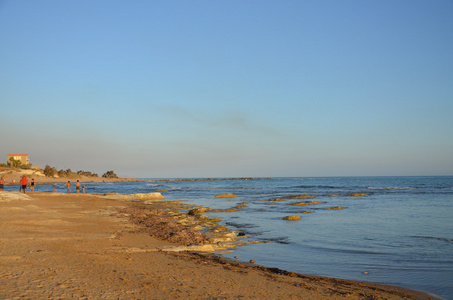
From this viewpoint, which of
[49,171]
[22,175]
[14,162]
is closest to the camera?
[22,175]

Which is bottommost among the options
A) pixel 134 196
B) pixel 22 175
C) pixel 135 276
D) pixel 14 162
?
pixel 134 196

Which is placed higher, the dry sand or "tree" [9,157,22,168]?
"tree" [9,157,22,168]

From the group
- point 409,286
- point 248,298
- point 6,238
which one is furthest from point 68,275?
point 409,286

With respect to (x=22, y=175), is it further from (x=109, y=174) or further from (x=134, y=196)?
(x=109, y=174)

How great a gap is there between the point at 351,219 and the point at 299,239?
28.6 ft

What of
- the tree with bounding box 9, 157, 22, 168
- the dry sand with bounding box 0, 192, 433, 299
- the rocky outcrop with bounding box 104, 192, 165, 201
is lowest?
the rocky outcrop with bounding box 104, 192, 165, 201

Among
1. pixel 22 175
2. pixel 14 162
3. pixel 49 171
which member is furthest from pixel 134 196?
pixel 14 162

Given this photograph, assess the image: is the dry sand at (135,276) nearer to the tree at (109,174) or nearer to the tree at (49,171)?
the tree at (49,171)

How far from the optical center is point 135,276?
8.16 meters

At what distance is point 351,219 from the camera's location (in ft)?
75.8

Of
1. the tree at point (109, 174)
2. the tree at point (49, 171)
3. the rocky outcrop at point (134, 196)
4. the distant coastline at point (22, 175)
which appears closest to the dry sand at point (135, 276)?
the rocky outcrop at point (134, 196)

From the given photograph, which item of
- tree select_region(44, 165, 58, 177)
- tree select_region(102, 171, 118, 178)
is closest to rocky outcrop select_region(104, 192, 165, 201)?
tree select_region(44, 165, 58, 177)

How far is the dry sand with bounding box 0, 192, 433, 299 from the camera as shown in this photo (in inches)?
274

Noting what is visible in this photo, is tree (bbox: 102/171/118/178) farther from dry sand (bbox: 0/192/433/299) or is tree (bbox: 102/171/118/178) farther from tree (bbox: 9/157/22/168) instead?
dry sand (bbox: 0/192/433/299)
